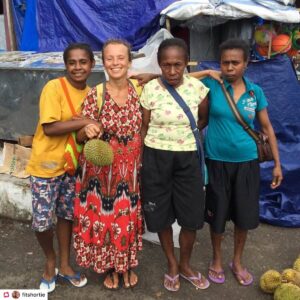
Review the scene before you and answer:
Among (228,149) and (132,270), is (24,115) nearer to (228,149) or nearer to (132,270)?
(132,270)

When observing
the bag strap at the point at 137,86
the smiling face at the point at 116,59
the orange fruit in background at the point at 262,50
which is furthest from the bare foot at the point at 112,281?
the orange fruit in background at the point at 262,50

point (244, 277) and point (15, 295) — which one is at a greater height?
point (15, 295)

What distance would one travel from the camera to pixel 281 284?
98.0 inches

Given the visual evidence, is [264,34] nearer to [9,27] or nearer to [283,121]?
[283,121]

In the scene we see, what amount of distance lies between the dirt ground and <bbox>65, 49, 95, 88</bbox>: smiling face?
1.55 m

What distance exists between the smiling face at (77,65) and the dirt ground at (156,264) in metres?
1.55

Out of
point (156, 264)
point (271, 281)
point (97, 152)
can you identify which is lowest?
point (156, 264)

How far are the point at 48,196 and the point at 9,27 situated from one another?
3.86 meters

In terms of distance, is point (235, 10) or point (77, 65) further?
point (235, 10)

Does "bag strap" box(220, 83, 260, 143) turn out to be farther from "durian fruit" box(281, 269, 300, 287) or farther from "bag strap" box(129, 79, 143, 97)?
"durian fruit" box(281, 269, 300, 287)

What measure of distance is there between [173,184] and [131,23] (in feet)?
9.32

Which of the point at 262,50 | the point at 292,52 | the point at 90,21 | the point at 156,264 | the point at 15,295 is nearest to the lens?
the point at 15,295

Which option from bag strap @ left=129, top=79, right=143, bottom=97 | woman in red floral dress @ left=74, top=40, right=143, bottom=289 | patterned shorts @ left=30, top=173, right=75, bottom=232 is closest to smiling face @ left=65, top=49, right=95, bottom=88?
woman in red floral dress @ left=74, top=40, right=143, bottom=289

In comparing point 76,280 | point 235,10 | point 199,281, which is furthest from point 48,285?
point 235,10
